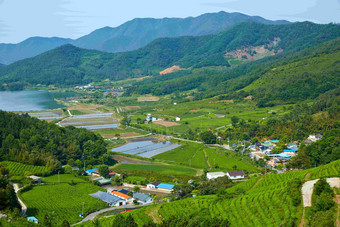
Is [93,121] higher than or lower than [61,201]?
higher

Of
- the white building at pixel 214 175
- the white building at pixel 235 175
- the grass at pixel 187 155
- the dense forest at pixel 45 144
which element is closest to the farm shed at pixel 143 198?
the white building at pixel 214 175

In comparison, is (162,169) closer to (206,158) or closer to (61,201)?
(206,158)

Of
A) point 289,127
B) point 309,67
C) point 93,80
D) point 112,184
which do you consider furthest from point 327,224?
point 93,80

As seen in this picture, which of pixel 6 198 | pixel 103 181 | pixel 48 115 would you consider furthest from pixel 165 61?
pixel 6 198

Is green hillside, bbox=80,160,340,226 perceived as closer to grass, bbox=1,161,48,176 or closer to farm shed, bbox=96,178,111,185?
farm shed, bbox=96,178,111,185

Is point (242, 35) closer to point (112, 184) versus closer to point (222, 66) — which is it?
point (222, 66)

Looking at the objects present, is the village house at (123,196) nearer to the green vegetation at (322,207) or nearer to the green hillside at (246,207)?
the green hillside at (246,207)
